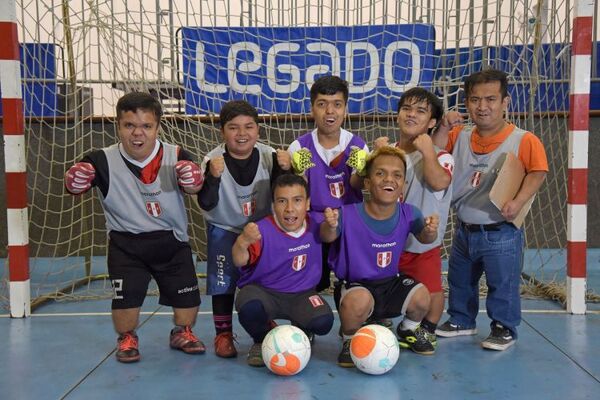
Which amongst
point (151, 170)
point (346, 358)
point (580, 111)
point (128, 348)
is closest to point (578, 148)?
point (580, 111)

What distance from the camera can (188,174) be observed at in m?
2.69

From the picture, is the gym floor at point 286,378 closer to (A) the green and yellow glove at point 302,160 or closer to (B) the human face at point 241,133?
(A) the green and yellow glove at point 302,160

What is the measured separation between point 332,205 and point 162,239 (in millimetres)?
860

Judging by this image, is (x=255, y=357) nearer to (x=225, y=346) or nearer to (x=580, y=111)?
(x=225, y=346)

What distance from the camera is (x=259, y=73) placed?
4.86m

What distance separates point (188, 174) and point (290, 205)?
0.49 m

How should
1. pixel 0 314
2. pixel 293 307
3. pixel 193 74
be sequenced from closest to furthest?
pixel 293 307 → pixel 0 314 → pixel 193 74

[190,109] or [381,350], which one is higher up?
[190,109]

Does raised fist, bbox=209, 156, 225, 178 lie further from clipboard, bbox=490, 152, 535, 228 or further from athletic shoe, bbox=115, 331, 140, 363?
clipboard, bbox=490, 152, 535, 228

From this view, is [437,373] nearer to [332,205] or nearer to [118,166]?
[332,205]

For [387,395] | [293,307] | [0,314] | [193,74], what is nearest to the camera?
[387,395]

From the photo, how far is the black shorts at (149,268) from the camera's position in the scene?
2.81 metres

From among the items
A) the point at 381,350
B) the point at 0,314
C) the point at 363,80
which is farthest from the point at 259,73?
the point at 381,350

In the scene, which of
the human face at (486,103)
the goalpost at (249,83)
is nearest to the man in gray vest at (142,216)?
the goalpost at (249,83)
